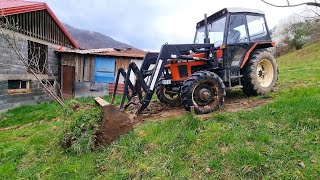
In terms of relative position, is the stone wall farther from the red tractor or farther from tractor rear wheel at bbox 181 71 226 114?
tractor rear wheel at bbox 181 71 226 114

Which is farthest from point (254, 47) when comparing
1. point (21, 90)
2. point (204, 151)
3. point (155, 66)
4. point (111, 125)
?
point (21, 90)

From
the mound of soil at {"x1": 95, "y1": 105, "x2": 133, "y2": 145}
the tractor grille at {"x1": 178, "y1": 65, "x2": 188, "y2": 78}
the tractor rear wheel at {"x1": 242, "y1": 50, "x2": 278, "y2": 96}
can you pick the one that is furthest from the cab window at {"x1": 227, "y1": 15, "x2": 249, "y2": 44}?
the mound of soil at {"x1": 95, "y1": 105, "x2": 133, "y2": 145}

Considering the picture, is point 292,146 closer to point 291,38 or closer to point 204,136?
point 204,136

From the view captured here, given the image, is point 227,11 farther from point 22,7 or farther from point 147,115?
point 22,7

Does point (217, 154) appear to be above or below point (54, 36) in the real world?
below

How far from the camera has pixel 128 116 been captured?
5.62m

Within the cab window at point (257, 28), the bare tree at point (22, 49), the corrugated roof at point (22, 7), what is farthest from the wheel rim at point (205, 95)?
the corrugated roof at point (22, 7)

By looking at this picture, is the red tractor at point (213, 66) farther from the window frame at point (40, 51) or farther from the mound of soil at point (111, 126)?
the window frame at point (40, 51)

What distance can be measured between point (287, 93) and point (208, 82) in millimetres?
2326

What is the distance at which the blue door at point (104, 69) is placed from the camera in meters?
16.6

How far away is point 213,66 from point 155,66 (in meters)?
1.71

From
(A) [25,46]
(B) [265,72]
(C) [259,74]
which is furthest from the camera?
(A) [25,46]

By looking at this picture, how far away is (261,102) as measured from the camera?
271 inches

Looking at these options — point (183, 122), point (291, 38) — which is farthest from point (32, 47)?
point (291, 38)
